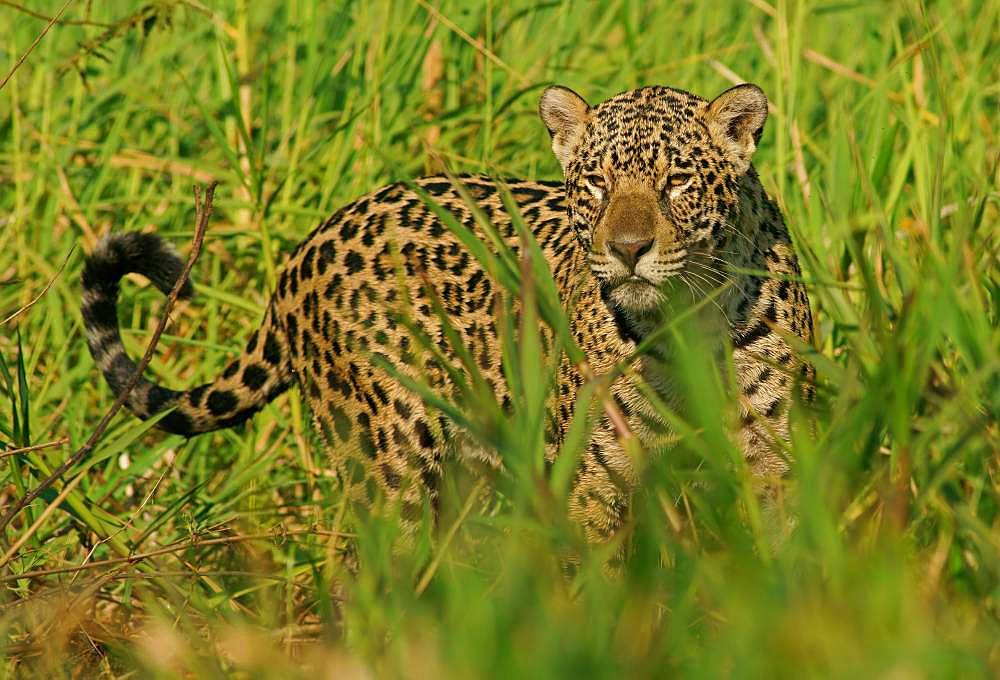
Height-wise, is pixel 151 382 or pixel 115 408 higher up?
pixel 115 408

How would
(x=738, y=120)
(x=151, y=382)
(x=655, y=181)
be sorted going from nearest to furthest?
(x=655, y=181), (x=738, y=120), (x=151, y=382)

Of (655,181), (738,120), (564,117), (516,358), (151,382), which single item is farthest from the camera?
(151,382)

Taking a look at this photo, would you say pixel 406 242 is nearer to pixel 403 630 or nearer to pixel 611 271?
pixel 611 271

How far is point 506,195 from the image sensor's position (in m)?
3.40

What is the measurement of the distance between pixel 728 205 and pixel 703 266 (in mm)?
223

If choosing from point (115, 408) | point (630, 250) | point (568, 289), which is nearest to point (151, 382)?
point (115, 408)

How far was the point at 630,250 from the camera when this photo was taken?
3.93 meters

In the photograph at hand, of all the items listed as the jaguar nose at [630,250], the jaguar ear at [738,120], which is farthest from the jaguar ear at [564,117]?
the jaguar nose at [630,250]

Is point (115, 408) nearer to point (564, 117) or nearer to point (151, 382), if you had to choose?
point (151, 382)

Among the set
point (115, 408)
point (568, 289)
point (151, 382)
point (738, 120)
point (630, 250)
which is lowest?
point (151, 382)

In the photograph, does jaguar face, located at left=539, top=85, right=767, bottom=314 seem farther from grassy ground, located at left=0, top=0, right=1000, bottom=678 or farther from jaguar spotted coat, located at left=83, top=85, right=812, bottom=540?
grassy ground, located at left=0, top=0, right=1000, bottom=678

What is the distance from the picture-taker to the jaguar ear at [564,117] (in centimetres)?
451

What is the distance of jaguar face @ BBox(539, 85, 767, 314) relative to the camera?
3.99 meters

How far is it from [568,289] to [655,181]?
0.58 m
